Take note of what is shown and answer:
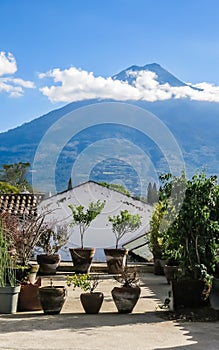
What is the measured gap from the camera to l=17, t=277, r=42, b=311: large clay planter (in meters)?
7.54

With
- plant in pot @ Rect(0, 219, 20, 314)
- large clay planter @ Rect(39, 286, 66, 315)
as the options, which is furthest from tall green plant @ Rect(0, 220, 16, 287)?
large clay planter @ Rect(39, 286, 66, 315)

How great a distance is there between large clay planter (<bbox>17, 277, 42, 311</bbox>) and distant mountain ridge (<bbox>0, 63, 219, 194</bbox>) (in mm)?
7508

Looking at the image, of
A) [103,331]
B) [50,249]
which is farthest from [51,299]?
[50,249]

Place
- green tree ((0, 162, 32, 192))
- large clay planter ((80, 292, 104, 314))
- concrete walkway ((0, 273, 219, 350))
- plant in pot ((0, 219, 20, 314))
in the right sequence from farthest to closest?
green tree ((0, 162, 32, 192)) < large clay planter ((80, 292, 104, 314)) < plant in pot ((0, 219, 20, 314)) < concrete walkway ((0, 273, 219, 350))

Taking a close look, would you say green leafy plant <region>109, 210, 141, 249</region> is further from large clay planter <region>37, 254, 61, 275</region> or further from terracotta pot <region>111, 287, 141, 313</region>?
terracotta pot <region>111, 287, 141, 313</region>

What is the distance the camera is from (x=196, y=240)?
7.70m

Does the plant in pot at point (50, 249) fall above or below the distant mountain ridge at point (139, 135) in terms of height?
below

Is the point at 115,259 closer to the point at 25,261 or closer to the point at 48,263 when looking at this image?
the point at 48,263

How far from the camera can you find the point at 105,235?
52.2ft

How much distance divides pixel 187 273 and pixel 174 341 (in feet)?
7.14

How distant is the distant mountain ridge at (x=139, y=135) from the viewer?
58.1ft

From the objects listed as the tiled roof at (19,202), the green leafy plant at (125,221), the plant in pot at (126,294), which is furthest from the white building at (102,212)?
the plant in pot at (126,294)

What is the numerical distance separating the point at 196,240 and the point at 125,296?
4.28 feet

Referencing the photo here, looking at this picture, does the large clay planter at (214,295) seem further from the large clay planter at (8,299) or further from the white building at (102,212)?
the white building at (102,212)
